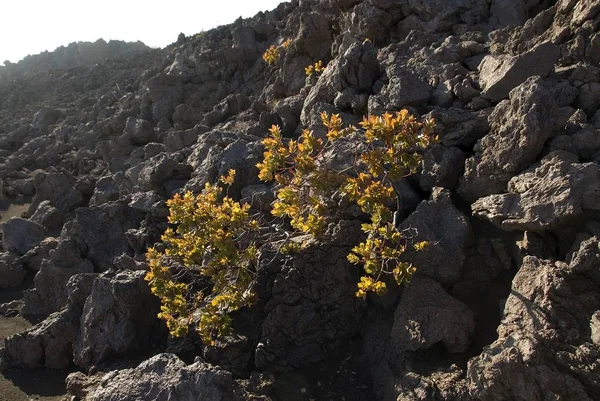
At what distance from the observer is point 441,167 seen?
368 inches

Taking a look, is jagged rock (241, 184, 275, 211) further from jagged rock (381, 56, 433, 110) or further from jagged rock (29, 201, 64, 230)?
jagged rock (29, 201, 64, 230)

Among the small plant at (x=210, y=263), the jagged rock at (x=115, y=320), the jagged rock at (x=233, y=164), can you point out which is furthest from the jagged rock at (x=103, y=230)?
the small plant at (x=210, y=263)

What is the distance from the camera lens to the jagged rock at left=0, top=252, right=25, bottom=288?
609 inches

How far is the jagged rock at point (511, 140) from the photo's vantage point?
26.7ft

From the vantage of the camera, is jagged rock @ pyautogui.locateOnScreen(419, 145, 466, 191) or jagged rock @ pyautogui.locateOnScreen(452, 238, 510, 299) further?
jagged rock @ pyautogui.locateOnScreen(419, 145, 466, 191)

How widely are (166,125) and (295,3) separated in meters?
11.5

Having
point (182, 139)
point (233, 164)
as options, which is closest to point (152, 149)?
point (182, 139)

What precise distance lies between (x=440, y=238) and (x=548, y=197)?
1953 millimetres

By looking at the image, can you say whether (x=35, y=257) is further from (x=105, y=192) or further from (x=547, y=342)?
(x=547, y=342)

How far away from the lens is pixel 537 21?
11141 millimetres

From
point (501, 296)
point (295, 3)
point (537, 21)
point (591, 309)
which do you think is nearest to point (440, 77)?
point (537, 21)

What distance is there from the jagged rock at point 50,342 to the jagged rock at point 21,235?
241 inches

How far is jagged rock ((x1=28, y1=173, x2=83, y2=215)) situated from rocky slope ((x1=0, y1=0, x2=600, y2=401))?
102 inches

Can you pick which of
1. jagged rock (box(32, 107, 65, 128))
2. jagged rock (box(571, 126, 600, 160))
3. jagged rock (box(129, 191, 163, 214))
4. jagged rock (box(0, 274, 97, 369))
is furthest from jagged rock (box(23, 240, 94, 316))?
jagged rock (box(32, 107, 65, 128))
